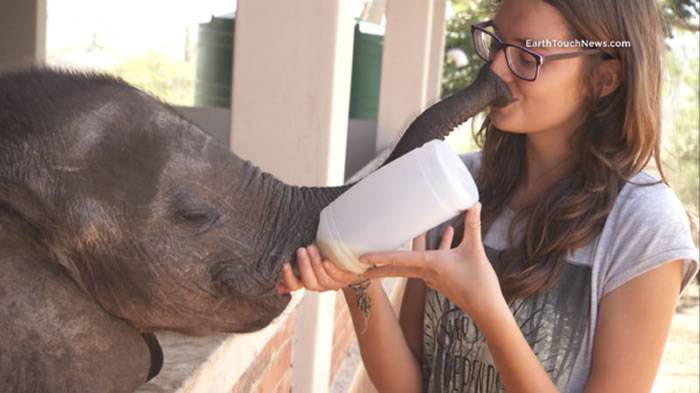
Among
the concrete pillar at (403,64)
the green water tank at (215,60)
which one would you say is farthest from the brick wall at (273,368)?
the green water tank at (215,60)

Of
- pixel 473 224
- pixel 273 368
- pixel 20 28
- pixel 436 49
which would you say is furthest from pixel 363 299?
pixel 436 49

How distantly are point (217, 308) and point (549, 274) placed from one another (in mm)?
723

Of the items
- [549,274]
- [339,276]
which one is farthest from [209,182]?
[549,274]

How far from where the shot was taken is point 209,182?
7.22ft

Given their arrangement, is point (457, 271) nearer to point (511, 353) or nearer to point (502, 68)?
point (511, 353)

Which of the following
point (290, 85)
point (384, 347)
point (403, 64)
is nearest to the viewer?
point (384, 347)

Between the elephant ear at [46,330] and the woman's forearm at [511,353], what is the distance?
71cm

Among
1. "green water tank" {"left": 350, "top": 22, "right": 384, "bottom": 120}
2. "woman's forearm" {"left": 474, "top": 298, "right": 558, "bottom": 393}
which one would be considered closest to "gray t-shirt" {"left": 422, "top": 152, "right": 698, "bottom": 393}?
"woman's forearm" {"left": 474, "top": 298, "right": 558, "bottom": 393}

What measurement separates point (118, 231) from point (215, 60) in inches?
293

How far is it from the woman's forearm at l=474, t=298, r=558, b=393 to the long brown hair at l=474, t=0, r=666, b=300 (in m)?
0.23

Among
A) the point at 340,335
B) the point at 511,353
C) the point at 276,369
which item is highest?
the point at 511,353

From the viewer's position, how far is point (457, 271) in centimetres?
208

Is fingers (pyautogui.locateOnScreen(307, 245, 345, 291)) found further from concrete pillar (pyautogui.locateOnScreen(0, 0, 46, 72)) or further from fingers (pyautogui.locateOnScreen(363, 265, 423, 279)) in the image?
concrete pillar (pyautogui.locateOnScreen(0, 0, 46, 72))

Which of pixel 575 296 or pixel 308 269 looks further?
pixel 575 296
